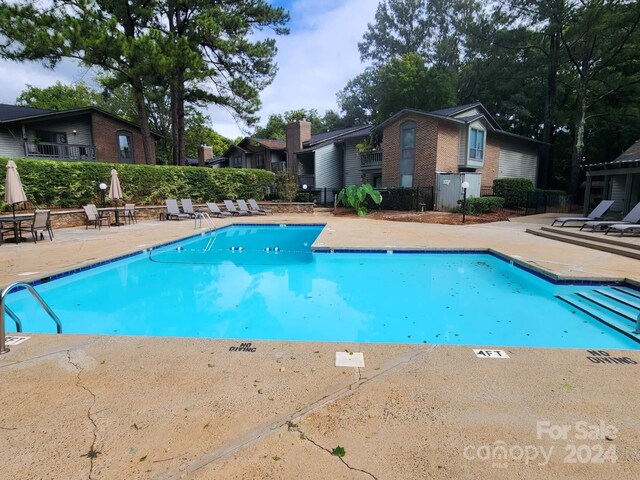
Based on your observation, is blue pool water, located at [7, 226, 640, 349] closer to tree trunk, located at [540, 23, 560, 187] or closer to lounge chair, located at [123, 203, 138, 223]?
lounge chair, located at [123, 203, 138, 223]

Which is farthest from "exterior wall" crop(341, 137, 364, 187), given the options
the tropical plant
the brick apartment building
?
the brick apartment building

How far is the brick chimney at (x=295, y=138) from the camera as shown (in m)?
28.0

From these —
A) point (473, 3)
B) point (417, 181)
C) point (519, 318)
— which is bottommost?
point (519, 318)

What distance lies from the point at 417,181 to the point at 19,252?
60.3ft

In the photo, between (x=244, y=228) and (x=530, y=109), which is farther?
(x=530, y=109)

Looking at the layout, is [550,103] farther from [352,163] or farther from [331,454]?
[331,454]

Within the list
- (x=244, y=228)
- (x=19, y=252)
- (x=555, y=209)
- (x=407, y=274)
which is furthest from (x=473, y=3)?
(x=19, y=252)

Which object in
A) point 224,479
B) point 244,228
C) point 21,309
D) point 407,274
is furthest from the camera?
point 244,228

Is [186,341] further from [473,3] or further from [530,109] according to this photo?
[473,3]

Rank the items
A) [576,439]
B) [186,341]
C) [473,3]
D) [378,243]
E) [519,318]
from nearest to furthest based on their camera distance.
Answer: [576,439], [186,341], [519,318], [378,243], [473,3]

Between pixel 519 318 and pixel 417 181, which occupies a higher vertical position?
pixel 417 181

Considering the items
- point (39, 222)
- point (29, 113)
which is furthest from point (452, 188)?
point (29, 113)

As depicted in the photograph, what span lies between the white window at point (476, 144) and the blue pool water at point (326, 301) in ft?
44.6

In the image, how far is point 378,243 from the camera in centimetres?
981
